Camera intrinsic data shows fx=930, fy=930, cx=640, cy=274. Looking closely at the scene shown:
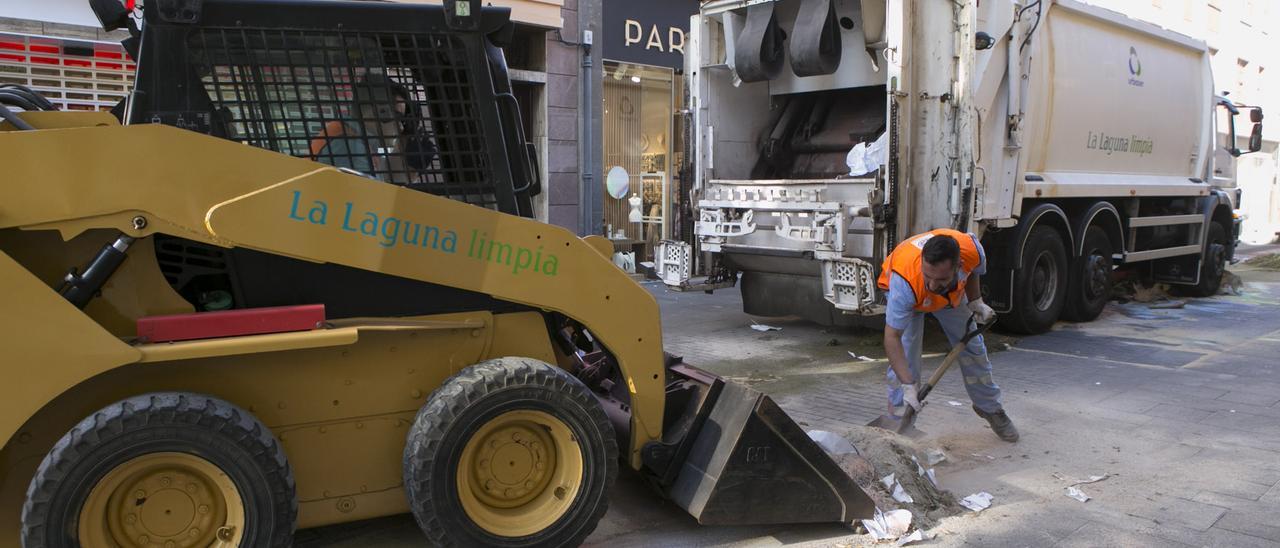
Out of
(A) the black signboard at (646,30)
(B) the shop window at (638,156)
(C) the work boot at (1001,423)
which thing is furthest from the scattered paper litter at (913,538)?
(A) the black signboard at (646,30)

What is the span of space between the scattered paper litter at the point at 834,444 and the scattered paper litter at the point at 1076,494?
978mm

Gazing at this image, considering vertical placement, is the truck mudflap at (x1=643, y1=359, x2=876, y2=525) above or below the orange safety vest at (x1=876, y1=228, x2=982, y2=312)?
below

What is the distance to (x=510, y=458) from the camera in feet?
10.8

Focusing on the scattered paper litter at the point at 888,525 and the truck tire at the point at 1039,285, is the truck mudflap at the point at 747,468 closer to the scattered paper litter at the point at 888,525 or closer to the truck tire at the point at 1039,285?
the scattered paper litter at the point at 888,525

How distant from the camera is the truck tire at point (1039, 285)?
802cm

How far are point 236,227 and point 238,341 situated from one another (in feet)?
1.15

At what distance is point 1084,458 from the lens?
15.5 ft

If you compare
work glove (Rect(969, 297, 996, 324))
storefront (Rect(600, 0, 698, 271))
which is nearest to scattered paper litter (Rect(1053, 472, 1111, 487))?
work glove (Rect(969, 297, 996, 324))

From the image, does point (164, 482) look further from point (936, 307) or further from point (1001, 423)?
point (1001, 423)

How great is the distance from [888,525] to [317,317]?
2284 millimetres

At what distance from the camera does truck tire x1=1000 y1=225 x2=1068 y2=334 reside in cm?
802

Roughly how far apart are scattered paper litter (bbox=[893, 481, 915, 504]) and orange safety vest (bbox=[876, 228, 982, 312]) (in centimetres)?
107

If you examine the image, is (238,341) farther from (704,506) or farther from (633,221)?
(633,221)

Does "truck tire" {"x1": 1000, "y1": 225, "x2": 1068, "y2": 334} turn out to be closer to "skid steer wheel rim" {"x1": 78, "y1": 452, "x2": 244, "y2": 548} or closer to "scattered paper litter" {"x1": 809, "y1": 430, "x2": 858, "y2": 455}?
"scattered paper litter" {"x1": 809, "y1": 430, "x2": 858, "y2": 455}
